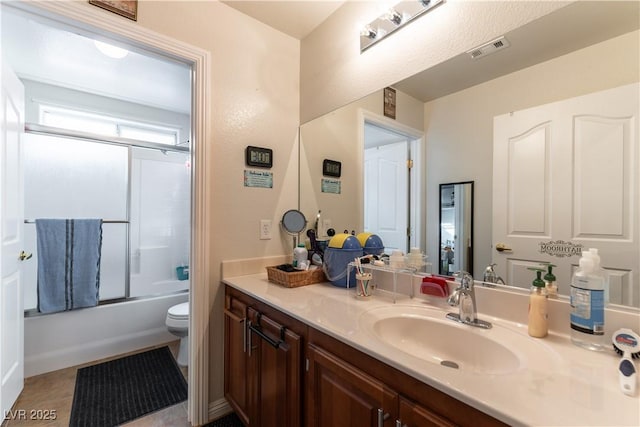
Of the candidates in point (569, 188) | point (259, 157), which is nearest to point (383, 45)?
point (259, 157)

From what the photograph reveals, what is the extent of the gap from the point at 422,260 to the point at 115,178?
2858 mm

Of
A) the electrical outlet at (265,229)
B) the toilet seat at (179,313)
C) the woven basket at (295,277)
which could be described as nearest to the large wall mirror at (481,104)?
the woven basket at (295,277)

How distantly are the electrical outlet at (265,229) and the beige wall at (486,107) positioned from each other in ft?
3.17

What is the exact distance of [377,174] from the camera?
1.58 metres

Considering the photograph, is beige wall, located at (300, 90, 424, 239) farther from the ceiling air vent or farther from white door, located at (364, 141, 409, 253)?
the ceiling air vent

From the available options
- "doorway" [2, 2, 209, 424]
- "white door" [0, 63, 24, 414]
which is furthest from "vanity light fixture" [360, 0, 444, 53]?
"white door" [0, 63, 24, 414]

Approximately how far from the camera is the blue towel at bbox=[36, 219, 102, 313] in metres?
2.15

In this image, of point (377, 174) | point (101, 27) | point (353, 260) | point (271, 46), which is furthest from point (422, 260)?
point (101, 27)

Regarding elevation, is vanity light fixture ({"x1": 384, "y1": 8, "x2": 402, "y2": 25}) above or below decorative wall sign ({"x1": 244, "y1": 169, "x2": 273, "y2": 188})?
above

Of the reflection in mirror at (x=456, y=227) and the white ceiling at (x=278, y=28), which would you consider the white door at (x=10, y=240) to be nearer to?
the white ceiling at (x=278, y=28)

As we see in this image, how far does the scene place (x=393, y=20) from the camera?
1.34 metres

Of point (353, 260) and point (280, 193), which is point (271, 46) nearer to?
point (280, 193)

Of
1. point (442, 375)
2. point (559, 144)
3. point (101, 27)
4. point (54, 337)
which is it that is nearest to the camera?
point (442, 375)

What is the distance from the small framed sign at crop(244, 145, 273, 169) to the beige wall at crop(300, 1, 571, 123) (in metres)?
0.37
